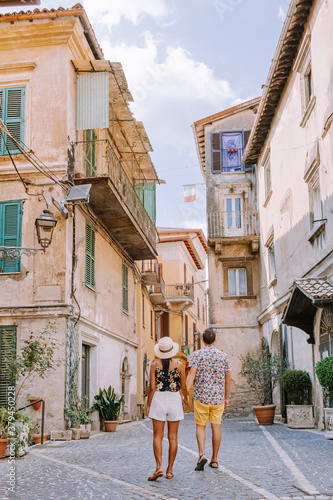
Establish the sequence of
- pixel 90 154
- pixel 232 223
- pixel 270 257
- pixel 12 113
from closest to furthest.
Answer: pixel 12 113, pixel 90 154, pixel 270 257, pixel 232 223

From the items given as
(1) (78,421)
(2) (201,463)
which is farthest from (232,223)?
(2) (201,463)

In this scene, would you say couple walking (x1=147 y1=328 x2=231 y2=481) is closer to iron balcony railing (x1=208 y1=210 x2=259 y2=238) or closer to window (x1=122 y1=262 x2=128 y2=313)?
window (x1=122 y1=262 x2=128 y2=313)

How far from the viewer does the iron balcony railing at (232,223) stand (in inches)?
958

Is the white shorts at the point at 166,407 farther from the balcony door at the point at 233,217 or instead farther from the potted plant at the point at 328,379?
the balcony door at the point at 233,217

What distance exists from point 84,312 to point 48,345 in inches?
77.3

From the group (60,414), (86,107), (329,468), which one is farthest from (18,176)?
(329,468)

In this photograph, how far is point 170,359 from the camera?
7238 millimetres

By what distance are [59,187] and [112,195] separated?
6.20 feet

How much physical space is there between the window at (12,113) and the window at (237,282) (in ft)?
36.3

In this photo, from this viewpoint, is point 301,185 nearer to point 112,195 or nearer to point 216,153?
point 112,195

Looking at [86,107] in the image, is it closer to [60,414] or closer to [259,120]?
[259,120]

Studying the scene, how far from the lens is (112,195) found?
1686 centimetres

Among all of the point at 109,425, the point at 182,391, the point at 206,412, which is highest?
the point at 182,391

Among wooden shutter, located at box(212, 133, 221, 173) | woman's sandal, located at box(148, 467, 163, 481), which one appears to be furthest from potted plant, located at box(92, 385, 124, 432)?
wooden shutter, located at box(212, 133, 221, 173)
